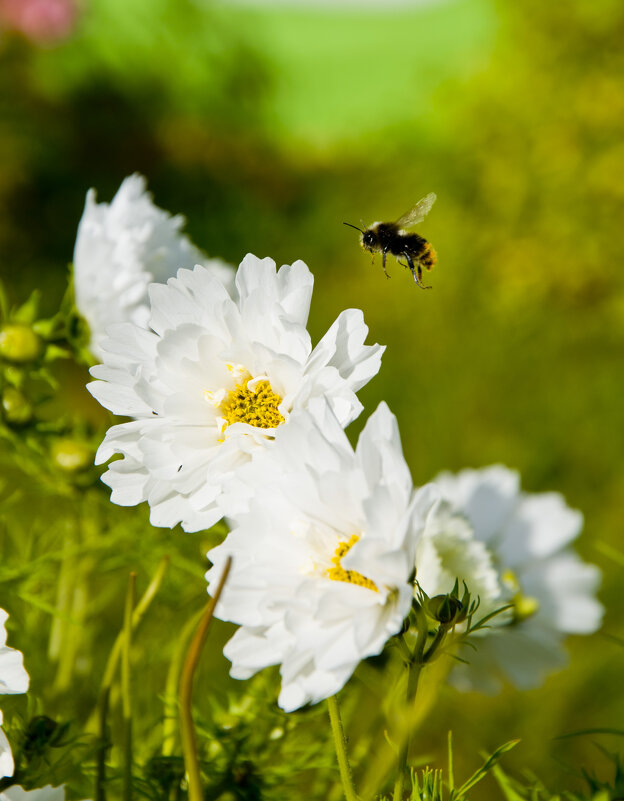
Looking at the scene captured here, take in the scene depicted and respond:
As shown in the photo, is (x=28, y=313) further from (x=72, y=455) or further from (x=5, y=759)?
(x=5, y=759)

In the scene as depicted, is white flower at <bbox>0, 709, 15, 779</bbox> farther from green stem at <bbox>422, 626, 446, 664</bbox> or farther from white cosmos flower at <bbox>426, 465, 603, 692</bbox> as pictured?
white cosmos flower at <bbox>426, 465, 603, 692</bbox>

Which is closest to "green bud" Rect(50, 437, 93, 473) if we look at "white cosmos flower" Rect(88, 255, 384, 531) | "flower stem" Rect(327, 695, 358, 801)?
"white cosmos flower" Rect(88, 255, 384, 531)

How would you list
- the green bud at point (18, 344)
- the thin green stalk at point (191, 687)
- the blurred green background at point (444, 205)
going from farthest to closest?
A: the blurred green background at point (444, 205)
the green bud at point (18, 344)
the thin green stalk at point (191, 687)

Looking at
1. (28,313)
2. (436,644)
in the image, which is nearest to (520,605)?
(436,644)

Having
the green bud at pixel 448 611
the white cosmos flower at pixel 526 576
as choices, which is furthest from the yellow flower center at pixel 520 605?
the green bud at pixel 448 611

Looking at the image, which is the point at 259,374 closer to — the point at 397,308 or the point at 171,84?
the point at 397,308

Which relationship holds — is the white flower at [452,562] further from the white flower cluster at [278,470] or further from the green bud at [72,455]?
the green bud at [72,455]

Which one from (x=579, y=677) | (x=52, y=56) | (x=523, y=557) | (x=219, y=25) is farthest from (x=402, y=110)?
(x=523, y=557)
